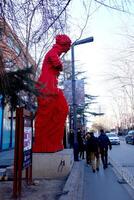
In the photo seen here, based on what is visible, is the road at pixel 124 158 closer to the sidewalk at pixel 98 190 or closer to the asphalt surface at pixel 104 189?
the asphalt surface at pixel 104 189

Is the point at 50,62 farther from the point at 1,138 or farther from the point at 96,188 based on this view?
the point at 1,138

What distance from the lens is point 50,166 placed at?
15961 millimetres

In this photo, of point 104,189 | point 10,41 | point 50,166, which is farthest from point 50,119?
point 10,41

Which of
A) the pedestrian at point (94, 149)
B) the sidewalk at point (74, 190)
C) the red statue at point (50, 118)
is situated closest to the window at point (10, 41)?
the sidewalk at point (74, 190)

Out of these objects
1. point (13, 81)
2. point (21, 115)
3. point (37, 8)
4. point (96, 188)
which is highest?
point (37, 8)

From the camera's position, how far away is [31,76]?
11.6 metres

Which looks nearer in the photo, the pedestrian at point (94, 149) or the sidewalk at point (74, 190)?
the sidewalk at point (74, 190)

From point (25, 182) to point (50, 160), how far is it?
2.04 meters

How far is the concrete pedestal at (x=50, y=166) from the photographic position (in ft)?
52.2

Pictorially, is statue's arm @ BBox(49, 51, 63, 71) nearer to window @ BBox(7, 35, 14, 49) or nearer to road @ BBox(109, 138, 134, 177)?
road @ BBox(109, 138, 134, 177)

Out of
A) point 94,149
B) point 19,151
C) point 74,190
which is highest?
point 19,151

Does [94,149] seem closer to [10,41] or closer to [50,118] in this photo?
[50,118]

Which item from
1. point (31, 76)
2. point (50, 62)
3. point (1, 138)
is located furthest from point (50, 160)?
point (1, 138)

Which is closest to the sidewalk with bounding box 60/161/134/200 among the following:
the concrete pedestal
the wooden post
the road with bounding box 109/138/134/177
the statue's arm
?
the concrete pedestal
